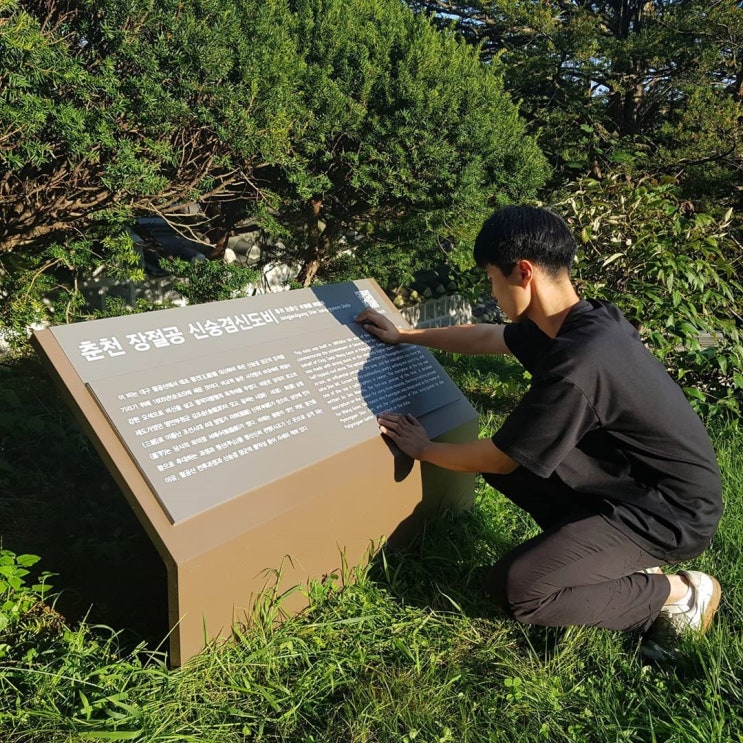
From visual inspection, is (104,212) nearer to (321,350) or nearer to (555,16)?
(321,350)

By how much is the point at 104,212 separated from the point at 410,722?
2905 mm

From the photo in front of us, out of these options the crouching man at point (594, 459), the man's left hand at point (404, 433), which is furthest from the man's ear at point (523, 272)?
the man's left hand at point (404, 433)

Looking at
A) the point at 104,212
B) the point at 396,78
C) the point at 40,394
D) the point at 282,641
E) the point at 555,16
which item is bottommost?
the point at 40,394

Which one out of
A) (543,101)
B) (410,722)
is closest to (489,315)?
(543,101)

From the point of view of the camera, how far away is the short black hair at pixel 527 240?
240 cm

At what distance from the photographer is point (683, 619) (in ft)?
8.37

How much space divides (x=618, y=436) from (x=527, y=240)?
736mm

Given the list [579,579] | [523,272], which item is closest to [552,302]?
[523,272]

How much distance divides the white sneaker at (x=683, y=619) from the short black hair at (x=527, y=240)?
1314mm

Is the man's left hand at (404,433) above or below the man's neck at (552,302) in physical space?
below

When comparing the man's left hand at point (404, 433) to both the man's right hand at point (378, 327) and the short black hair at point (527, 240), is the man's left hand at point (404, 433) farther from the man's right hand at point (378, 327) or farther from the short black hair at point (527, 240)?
the short black hair at point (527, 240)

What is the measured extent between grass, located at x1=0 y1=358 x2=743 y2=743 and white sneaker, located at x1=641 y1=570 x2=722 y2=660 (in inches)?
2.2

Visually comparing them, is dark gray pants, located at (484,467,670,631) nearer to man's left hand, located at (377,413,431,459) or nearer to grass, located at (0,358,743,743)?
grass, located at (0,358,743,743)

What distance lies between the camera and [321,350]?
9.55ft
